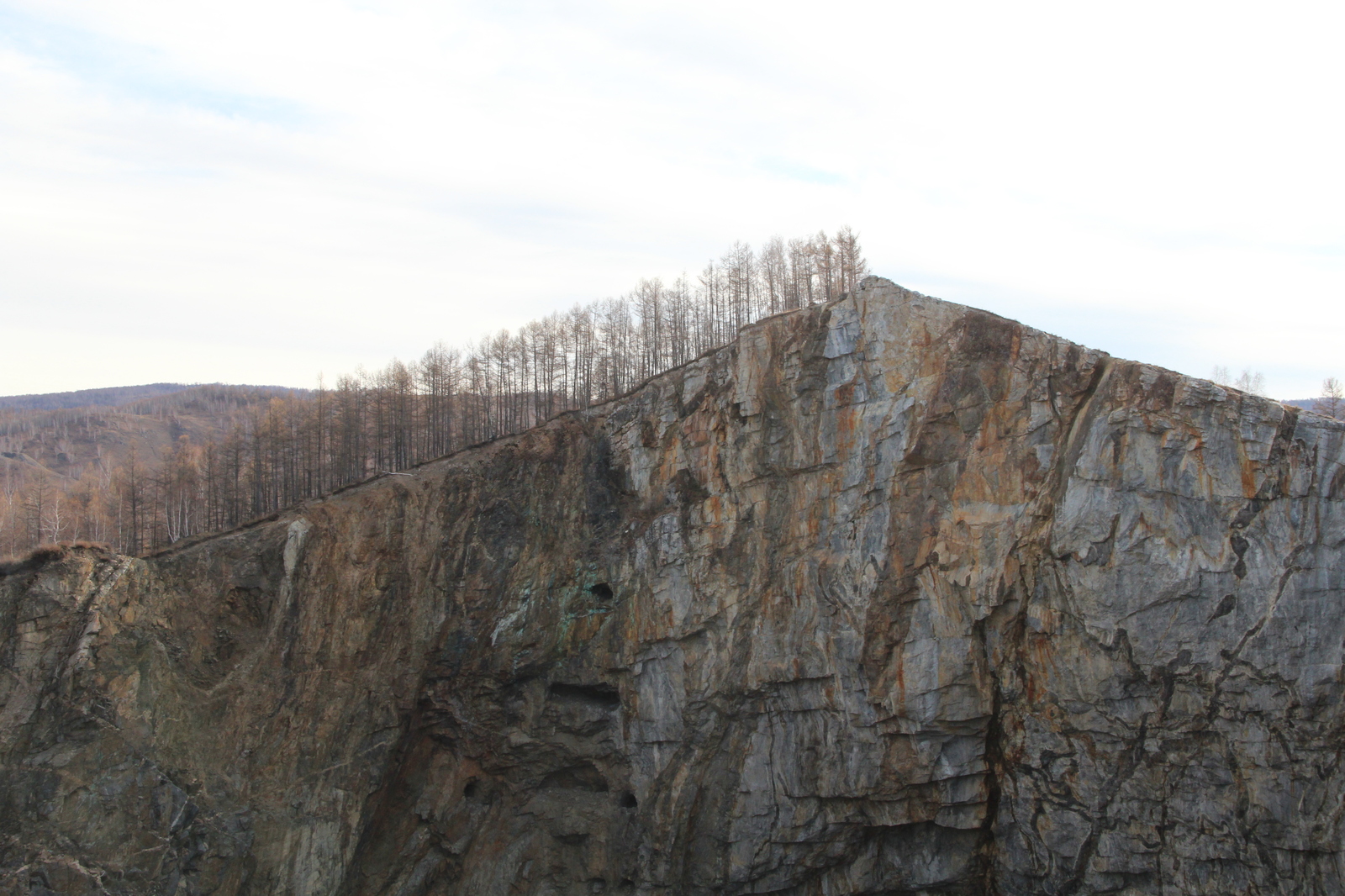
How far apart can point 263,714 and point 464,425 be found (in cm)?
2144

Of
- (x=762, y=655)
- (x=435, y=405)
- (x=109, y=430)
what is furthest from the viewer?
(x=109, y=430)

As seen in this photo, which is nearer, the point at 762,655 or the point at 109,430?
the point at 762,655

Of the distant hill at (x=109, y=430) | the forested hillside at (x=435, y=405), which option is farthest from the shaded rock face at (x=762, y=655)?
the distant hill at (x=109, y=430)

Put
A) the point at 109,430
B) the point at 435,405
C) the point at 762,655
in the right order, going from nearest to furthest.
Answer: the point at 762,655 → the point at 435,405 → the point at 109,430

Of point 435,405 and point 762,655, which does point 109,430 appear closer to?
point 435,405

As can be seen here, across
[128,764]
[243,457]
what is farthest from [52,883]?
[243,457]

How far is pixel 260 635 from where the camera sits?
26.0m

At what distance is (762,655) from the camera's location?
24.8 metres

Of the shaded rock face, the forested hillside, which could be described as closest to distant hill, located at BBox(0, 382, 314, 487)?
the forested hillside

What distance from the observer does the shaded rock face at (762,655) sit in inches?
812

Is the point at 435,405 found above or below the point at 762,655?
above

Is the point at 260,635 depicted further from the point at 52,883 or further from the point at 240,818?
the point at 52,883

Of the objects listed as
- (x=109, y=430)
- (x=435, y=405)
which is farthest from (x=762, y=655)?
(x=109, y=430)

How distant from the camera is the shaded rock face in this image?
20.6 meters
